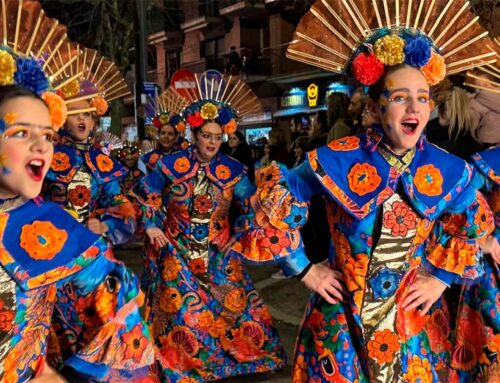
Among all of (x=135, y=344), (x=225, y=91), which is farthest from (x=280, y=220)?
(x=225, y=91)

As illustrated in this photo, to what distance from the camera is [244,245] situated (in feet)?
8.93

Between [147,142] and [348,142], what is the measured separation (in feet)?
36.5

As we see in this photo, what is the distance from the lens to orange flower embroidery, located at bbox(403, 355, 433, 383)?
258 cm

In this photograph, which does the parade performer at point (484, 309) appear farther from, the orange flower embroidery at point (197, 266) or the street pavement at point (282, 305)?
the orange flower embroidery at point (197, 266)

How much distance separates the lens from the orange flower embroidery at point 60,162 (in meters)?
4.45

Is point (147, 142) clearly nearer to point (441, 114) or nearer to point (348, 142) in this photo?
point (441, 114)

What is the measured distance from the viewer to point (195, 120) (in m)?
5.23

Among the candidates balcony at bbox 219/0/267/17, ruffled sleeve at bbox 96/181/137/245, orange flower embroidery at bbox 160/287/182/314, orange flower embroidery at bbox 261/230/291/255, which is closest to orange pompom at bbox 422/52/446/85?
orange flower embroidery at bbox 261/230/291/255

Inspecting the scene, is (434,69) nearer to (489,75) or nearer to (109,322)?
(489,75)

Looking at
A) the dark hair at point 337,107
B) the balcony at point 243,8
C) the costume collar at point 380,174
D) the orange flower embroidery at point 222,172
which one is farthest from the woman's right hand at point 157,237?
the balcony at point 243,8

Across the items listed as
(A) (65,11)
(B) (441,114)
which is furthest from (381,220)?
(A) (65,11)

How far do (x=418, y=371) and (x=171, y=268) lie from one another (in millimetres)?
2708

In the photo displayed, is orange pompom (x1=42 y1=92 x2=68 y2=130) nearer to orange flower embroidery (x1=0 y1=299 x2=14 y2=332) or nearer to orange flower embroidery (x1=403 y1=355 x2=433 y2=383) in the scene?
orange flower embroidery (x1=0 y1=299 x2=14 y2=332)

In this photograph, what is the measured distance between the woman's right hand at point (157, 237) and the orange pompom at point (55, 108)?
2.78 metres
